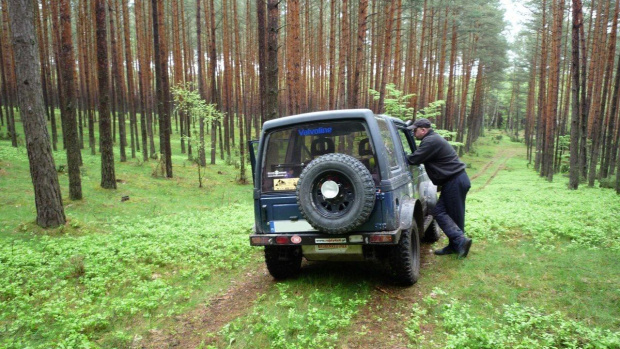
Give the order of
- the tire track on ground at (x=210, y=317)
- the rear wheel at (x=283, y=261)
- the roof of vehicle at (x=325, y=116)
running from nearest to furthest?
the tire track on ground at (x=210, y=317) → the roof of vehicle at (x=325, y=116) → the rear wheel at (x=283, y=261)

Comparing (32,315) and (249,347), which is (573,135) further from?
(32,315)

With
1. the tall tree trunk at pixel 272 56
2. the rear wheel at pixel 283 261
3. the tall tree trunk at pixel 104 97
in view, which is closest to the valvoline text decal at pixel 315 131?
the rear wheel at pixel 283 261

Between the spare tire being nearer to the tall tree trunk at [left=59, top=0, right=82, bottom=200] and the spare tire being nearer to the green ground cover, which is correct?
the green ground cover

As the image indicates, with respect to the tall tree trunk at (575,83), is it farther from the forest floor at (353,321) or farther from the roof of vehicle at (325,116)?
the roof of vehicle at (325,116)

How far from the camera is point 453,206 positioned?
573cm

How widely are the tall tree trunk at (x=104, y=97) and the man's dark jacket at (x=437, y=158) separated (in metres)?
11.3

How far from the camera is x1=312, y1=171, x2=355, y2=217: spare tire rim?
432 centimetres

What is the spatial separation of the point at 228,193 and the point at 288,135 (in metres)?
11.6

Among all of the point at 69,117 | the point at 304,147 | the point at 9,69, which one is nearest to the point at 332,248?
the point at 304,147

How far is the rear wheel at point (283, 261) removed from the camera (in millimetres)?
5145

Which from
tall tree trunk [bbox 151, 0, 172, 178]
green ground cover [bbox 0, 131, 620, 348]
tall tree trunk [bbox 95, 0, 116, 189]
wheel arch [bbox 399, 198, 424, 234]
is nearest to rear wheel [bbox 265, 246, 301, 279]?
green ground cover [bbox 0, 131, 620, 348]

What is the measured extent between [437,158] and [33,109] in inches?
317

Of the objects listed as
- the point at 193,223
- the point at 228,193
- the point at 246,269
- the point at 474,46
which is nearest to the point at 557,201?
the point at 246,269

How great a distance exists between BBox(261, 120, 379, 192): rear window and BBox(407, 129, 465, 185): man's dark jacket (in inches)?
51.6
